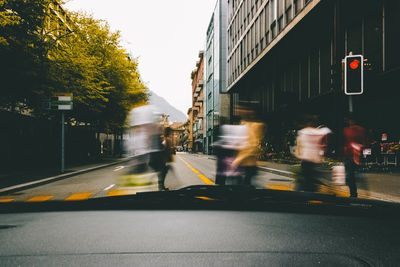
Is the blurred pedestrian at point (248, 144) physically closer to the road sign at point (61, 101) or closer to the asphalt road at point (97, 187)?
the asphalt road at point (97, 187)

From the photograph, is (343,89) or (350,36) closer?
(343,89)

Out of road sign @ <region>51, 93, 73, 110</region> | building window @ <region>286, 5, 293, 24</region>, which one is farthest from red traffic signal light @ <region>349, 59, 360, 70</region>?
building window @ <region>286, 5, 293, 24</region>

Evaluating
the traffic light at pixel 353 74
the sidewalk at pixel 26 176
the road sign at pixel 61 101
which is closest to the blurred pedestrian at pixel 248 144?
the traffic light at pixel 353 74

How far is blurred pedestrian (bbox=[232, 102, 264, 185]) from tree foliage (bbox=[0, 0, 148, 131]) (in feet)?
29.2

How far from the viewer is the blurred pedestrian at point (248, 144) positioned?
17.6 ft

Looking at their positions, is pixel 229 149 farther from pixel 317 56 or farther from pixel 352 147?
pixel 317 56

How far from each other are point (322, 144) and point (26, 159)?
16.7 metres

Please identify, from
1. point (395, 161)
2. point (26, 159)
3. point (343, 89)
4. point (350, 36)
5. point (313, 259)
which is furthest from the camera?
point (26, 159)

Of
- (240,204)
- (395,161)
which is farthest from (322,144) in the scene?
(395,161)

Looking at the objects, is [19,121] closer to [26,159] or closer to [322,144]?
[26,159]

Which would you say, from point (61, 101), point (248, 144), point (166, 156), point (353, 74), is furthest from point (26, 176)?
point (353, 74)

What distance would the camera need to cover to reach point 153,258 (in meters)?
1.93

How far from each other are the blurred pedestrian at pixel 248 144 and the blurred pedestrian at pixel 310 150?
0.97 metres

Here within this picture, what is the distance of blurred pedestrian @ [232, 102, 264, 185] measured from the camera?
5.38 meters
